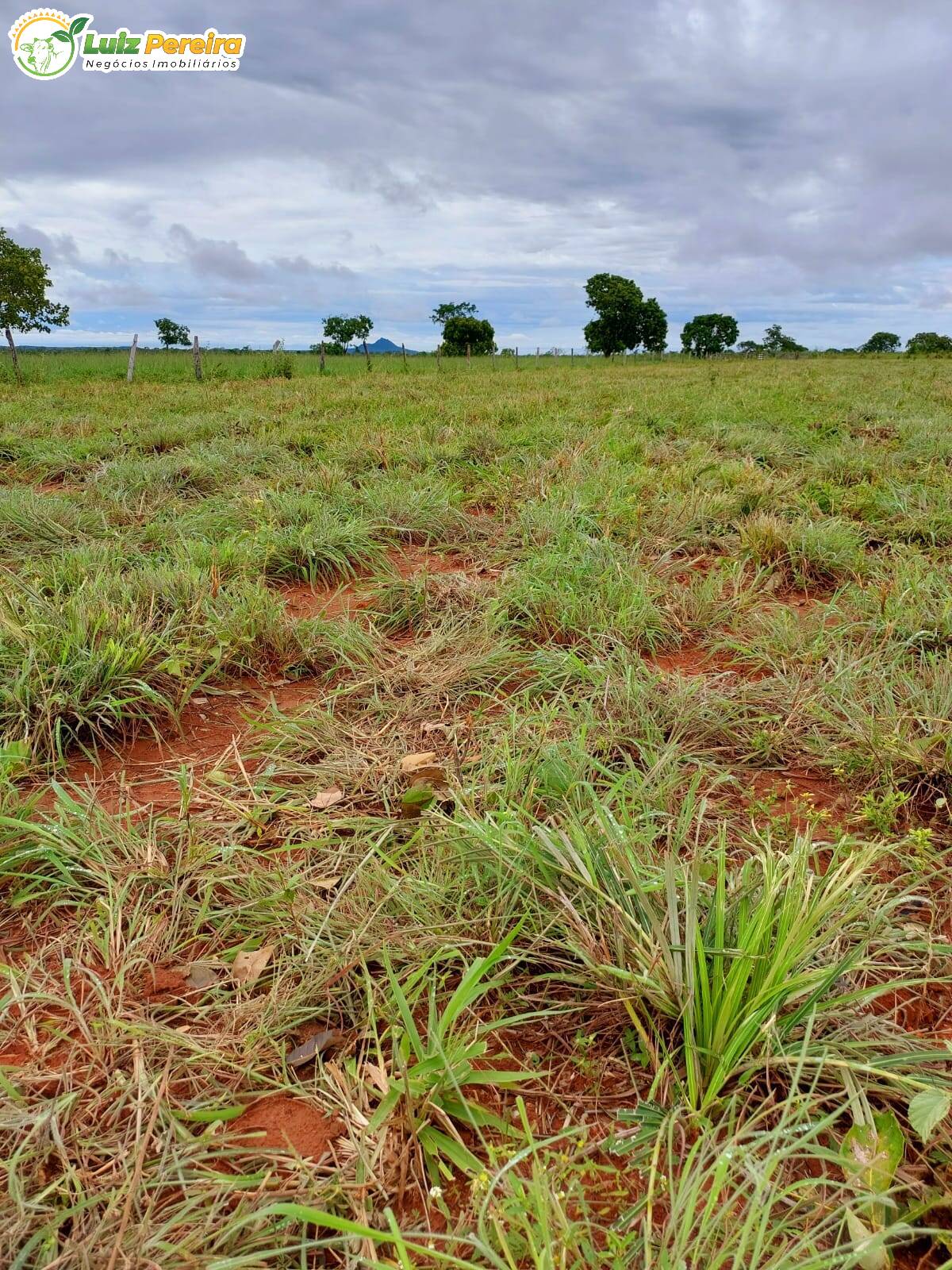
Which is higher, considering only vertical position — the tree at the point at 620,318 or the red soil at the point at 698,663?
the tree at the point at 620,318

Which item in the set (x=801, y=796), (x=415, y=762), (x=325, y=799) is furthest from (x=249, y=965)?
(x=801, y=796)

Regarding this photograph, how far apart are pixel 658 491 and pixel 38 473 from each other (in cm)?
454

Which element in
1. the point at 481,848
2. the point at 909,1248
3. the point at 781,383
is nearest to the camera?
the point at 909,1248

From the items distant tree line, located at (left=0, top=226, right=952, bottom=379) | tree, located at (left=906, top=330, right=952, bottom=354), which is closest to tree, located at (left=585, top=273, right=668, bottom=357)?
distant tree line, located at (left=0, top=226, right=952, bottom=379)

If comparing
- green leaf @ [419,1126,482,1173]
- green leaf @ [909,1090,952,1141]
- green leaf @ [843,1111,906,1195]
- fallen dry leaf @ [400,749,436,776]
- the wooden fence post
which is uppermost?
the wooden fence post

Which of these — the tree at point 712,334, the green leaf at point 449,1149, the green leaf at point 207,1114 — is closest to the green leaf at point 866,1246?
the green leaf at point 449,1149

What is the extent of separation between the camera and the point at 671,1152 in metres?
0.98

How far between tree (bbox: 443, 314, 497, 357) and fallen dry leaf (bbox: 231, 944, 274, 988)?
45.7 metres

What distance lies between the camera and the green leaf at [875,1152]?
972mm

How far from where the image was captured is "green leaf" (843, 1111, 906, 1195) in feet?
3.19

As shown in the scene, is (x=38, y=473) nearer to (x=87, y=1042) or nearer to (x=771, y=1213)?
(x=87, y=1042)

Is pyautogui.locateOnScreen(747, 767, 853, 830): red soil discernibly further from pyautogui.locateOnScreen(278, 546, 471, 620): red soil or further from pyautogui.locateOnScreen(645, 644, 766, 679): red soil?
pyautogui.locateOnScreen(278, 546, 471, 620): red soil

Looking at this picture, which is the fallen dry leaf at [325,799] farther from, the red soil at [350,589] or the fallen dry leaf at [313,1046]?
the red soil at [350,589]

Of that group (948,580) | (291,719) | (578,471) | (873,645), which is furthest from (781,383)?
(291,719)
